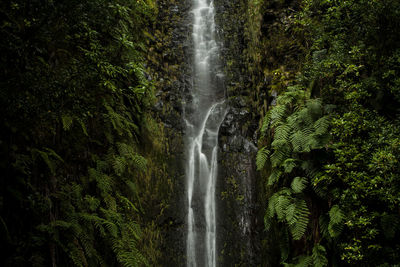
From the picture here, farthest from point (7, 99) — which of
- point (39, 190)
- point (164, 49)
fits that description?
point (164, 49)

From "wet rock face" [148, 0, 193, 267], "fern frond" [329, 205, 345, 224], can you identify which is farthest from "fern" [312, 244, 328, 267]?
"wet rock face" [148, 0, 193, 267]

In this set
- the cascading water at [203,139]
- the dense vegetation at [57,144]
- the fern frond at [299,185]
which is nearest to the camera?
the dense vegetation at [57,144]

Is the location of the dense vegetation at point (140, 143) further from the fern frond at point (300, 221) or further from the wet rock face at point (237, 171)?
the wet rock face at point (237, 171)

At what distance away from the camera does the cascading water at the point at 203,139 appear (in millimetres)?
7516

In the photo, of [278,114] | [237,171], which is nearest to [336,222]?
[278,114]

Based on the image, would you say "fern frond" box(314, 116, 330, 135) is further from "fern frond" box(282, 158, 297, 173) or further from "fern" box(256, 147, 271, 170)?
"fern" box(256, 147, 271, 170)

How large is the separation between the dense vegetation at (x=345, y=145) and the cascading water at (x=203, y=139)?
2763 millimetres

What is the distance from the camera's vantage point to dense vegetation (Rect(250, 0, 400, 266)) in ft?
12.2

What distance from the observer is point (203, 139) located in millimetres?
8867

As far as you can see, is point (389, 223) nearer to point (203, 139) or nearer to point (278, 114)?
point (278, 114)

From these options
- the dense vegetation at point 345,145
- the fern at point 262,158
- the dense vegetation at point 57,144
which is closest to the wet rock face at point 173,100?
the dense vegetation at point 57,144

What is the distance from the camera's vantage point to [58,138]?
4.57 meters

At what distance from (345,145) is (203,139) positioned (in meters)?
5.18

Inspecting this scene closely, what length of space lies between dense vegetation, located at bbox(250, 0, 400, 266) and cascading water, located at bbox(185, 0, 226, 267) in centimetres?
276
